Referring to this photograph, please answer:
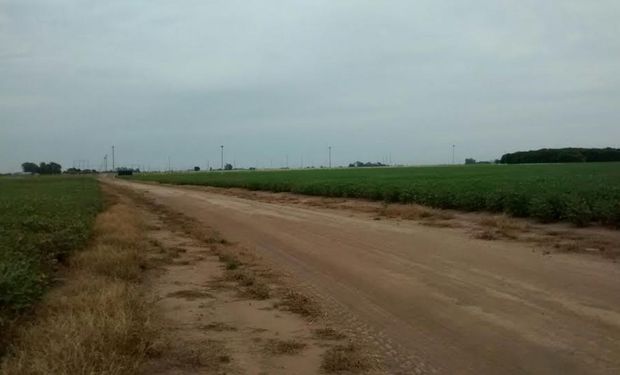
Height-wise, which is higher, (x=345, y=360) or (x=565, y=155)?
(x=565, y=155)

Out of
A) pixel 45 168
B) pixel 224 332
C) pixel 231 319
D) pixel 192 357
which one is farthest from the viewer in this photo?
pixel 45 168

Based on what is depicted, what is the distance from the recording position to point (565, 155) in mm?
132500

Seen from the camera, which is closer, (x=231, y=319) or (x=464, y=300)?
(x=231, y=319)

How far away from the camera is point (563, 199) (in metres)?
17.3

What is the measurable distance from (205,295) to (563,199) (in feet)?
→ 38.2

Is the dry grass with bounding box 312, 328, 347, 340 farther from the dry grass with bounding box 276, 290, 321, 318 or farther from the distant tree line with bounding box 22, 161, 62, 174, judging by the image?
the distant tree line with bounding box 22, 161, 62, 174

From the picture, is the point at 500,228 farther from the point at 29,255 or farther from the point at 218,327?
the point at 29,255

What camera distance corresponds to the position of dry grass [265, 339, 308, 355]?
6834 millimetres

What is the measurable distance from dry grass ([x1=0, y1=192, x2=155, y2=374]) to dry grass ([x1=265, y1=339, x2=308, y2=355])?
1369mm

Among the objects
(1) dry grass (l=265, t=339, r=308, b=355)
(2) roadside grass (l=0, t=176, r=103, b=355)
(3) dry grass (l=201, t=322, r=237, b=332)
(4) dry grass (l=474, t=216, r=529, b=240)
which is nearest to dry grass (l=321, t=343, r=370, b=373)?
(1) dry grass (l=265, t=339, r=308, b=355)

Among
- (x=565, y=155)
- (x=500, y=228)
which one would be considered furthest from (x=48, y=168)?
(x=500, y=228)

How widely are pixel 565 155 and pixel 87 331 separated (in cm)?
13952

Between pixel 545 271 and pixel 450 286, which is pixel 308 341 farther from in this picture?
pixel 545 271

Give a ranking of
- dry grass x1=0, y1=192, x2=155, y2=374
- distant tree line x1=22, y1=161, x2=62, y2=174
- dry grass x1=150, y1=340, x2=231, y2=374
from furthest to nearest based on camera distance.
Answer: distant tree line x1=22, y1=161, x2=62, y2=174, dry grass x1=150, y1=340, x2=231, y2=374, dry grass x1=0, y1=192, x2=155, y2=374
